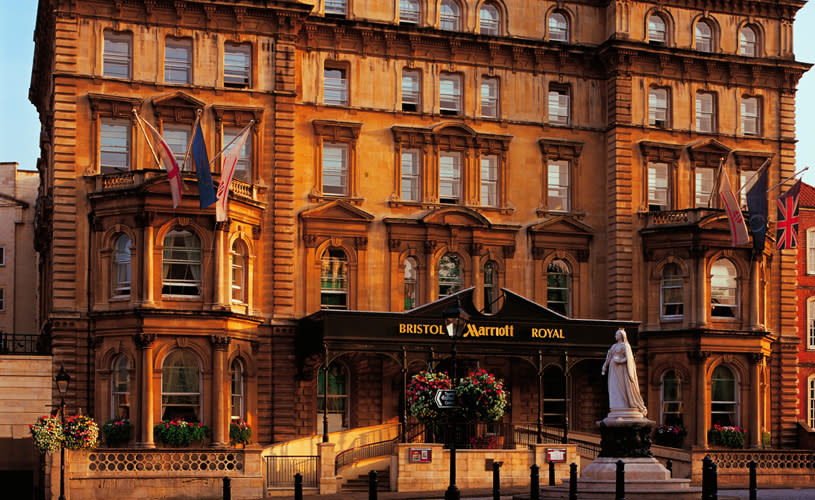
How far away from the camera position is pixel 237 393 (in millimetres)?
46875

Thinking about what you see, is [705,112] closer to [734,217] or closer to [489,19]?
[734,217]

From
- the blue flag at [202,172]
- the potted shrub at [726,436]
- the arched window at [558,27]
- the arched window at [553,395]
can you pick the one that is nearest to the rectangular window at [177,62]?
the blue flag at [202,172]

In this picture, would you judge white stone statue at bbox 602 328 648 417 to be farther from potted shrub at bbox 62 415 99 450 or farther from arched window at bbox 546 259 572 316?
arched window at bbox 546 259 572 316

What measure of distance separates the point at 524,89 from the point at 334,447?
17865 mm

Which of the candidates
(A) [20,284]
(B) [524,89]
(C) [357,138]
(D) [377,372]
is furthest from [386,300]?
(A) [20,284]

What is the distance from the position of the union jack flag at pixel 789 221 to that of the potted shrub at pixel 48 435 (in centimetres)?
2726

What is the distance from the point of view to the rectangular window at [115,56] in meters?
47.4

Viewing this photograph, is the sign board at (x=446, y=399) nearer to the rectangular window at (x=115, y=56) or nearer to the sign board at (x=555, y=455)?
the sign board at (x=555, y=455)

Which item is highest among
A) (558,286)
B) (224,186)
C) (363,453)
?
(224,186)

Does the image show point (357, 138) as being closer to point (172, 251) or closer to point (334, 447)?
point (172, 251)

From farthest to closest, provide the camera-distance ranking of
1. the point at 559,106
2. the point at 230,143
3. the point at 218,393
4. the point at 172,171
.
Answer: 1. the point at 559,106
2. the point at 230,143
3. the point at 218,393
4. the point at 172,171

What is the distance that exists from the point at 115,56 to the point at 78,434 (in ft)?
49.0

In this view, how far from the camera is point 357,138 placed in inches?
1982

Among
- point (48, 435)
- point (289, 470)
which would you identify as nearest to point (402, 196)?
point (289, 470)
